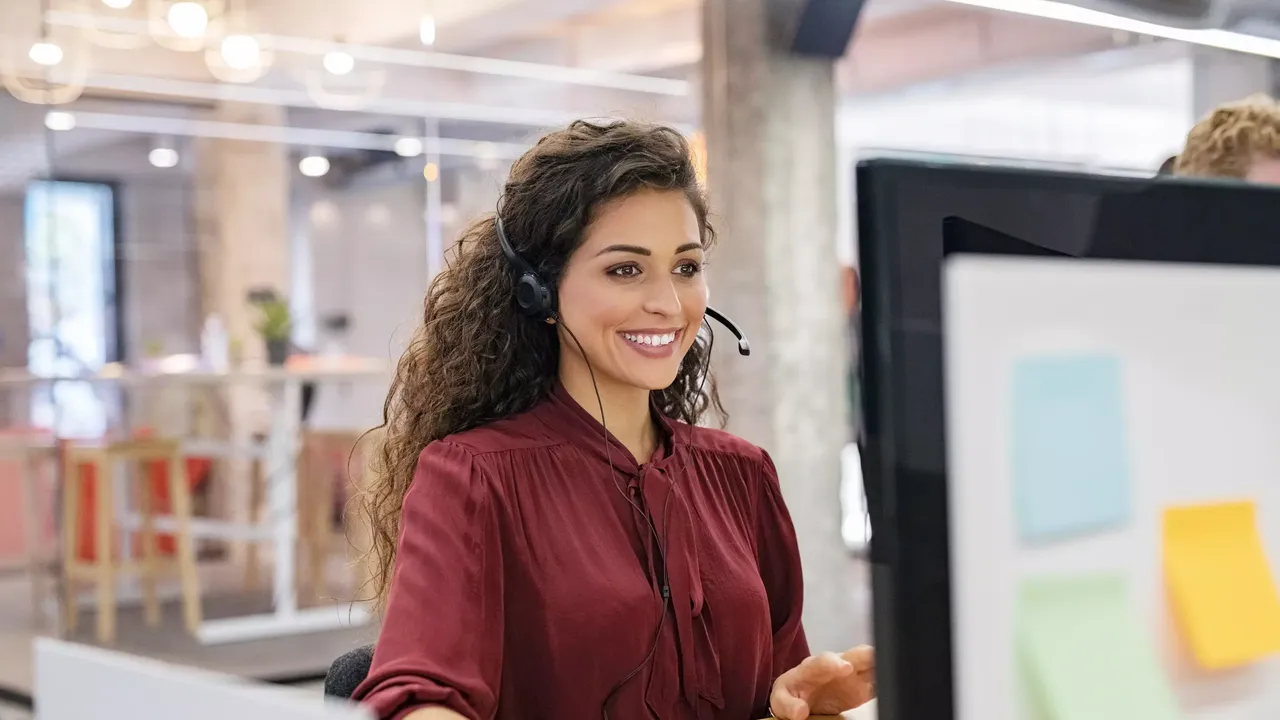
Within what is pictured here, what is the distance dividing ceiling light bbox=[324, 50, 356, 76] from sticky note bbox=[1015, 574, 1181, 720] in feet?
18.2

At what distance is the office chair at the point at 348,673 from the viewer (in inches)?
46.6

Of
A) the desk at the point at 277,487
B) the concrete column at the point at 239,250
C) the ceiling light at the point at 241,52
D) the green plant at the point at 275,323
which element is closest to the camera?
the desk at the point at 277,487

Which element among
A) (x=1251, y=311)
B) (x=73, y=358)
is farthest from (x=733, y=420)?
(x=1251, y=311)

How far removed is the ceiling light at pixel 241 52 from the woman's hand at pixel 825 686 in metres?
5.09

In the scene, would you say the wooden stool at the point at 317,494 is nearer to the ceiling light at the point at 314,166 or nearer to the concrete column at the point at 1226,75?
the ceiling light at the point at 314,166

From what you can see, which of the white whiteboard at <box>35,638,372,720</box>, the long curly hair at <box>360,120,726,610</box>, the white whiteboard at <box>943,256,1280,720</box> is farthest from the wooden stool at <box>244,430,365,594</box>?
the white whiteboard at <box>943,256,1280,720</box>

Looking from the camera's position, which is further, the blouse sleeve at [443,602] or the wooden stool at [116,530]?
the wooden stool at [116,530]

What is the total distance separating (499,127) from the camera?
585 centimetres

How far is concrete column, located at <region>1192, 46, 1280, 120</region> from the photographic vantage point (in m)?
3.71

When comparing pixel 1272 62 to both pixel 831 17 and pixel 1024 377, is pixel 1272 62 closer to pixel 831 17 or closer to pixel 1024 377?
pixel 831 17

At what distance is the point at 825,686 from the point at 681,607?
180mm

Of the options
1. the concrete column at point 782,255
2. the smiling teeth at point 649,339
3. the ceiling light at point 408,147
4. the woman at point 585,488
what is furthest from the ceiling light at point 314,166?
the smiling teeth at point 649,339

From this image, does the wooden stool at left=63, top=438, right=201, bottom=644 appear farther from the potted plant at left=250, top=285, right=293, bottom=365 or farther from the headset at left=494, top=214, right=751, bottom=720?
the headset at left=494, top=214, right=751, bottom=720

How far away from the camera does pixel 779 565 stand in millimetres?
1384
